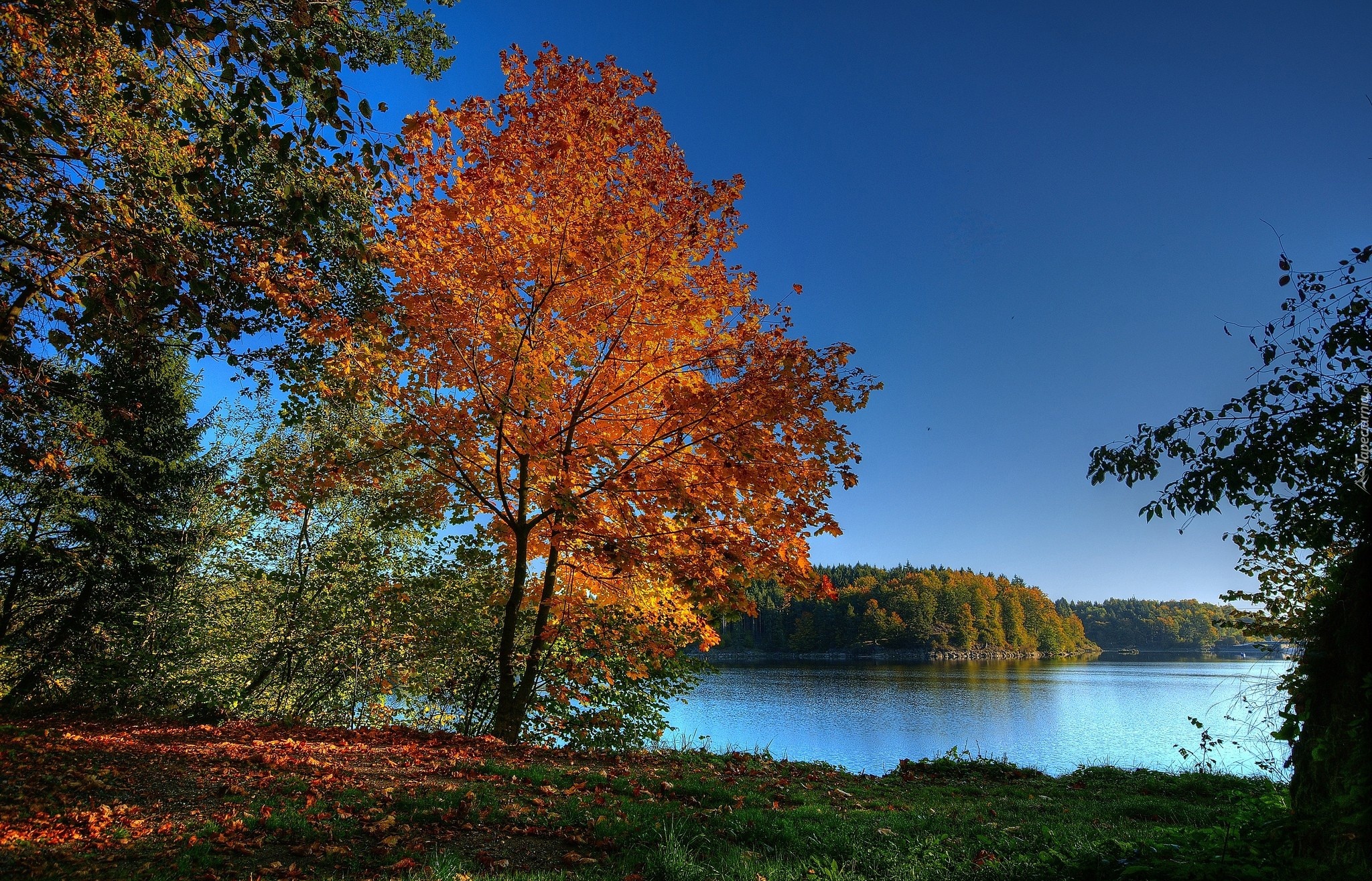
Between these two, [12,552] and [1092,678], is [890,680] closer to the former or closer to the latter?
[1092,678]

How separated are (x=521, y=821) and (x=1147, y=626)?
182414 mm

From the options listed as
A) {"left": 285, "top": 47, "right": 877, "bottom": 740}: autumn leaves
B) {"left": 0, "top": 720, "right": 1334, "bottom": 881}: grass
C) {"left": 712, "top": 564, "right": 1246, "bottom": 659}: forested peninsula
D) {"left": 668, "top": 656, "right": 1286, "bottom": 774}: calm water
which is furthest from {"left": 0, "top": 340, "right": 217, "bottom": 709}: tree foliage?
{"left": 712, "top": 564, "right": 1246, "bottom": 659}: forested peninsula

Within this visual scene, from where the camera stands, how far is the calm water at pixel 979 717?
17.4 m

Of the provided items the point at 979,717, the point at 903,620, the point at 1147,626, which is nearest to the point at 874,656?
the point at 903,620

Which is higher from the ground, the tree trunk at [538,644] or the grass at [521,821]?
the tree trunk at [538,644]

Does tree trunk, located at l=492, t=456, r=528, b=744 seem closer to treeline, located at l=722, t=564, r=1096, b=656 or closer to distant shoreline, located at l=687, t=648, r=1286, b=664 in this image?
distant shoreline, located at l=687, t=648, r=1286, b=664

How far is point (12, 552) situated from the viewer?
13.6 meters

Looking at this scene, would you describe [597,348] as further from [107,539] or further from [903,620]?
[903,620]

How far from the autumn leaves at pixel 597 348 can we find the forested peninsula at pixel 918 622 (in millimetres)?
78322

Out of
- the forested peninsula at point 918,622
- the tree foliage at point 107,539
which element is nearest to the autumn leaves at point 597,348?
the tree foliage at point 107,539

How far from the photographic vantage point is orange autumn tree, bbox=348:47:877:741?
26.2ft

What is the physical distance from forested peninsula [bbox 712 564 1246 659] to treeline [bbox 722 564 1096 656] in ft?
0.48

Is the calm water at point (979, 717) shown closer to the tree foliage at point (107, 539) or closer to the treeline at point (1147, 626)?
the tree foliage at point (107, 539)

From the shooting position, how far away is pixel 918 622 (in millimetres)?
99250
